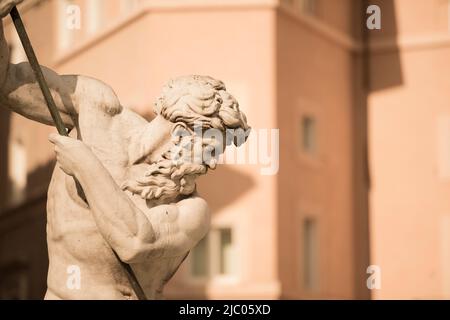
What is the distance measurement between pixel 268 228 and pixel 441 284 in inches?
154

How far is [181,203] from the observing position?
240 inches

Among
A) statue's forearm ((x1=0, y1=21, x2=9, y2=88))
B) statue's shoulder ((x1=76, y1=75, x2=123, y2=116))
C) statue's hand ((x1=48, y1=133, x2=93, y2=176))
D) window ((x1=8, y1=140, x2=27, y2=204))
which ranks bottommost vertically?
statue's hand ((x1=48, y1=133, x2=93, y2=176))

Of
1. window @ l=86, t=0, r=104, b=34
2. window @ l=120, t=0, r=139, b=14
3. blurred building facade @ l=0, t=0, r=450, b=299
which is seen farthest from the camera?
window @ l=86, t=0, r=104, b=34

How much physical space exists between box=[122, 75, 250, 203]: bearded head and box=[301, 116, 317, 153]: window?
25.5 metres

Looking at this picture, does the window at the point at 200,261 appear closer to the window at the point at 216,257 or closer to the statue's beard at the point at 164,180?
the window at the point at 216,257

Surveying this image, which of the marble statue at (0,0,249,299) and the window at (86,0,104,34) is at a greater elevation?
the window at (86,0,104,34)

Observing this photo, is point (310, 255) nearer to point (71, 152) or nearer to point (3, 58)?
point (3, 58)

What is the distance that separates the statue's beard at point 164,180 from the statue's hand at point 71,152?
0.95ft

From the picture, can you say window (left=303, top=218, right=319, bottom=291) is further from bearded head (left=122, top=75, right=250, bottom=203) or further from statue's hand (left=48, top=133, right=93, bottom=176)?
statue's hand (left=48, top=133, right=93, bottom=176)

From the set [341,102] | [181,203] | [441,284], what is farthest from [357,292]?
[181,203]

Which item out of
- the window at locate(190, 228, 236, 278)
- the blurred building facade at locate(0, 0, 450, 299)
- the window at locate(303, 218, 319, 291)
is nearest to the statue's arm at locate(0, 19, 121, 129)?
the blurred building facade at locate(0, 0, 450, 299)

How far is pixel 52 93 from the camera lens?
240 inches

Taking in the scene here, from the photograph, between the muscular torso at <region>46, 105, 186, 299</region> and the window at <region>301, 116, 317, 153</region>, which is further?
the window at <region>301, 116, 317, 153</region>

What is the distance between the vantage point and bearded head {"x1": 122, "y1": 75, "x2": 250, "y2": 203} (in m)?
6.01
